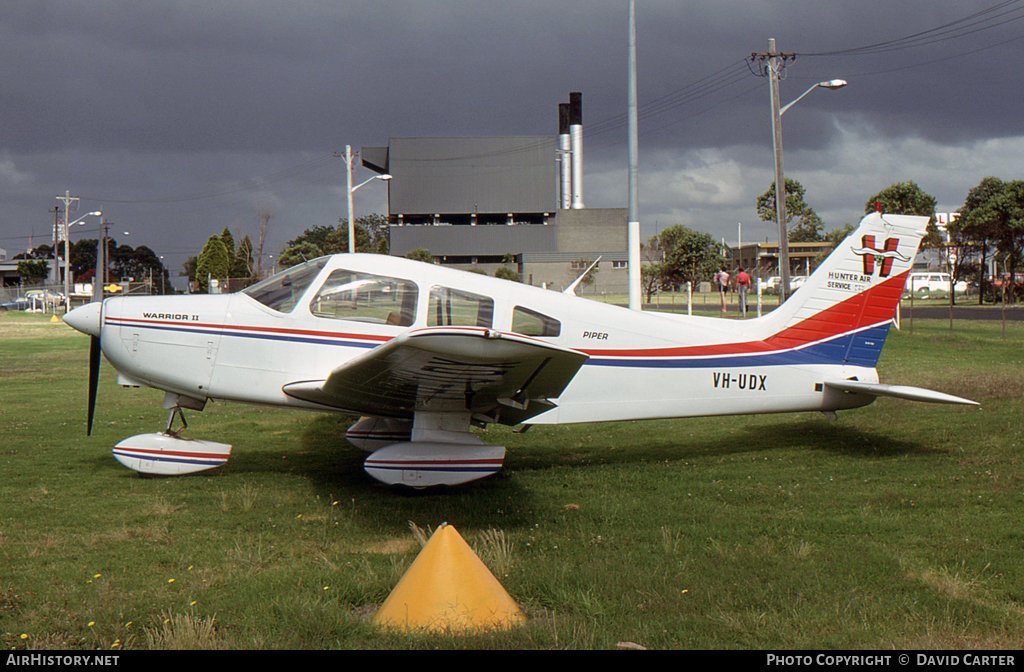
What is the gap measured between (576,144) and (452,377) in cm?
7964

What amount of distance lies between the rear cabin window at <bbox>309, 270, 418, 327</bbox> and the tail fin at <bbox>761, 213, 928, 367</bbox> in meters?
4.08

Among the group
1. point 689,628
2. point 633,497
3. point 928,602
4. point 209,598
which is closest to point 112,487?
point 209,598

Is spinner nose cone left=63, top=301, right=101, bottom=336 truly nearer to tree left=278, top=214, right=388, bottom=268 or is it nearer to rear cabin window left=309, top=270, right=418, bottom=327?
rear cabin window left=309, top=270, right=418, bottom=327

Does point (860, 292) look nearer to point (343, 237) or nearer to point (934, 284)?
point (934, 284)

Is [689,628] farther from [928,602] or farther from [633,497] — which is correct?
[633,497]

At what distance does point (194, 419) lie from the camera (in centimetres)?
1084

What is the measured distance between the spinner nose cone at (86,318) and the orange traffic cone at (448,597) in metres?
4.75

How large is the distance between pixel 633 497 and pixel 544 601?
8.21 feet

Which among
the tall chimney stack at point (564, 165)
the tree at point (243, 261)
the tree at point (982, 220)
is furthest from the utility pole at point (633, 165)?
the tall chimney stack at point (564, 165)

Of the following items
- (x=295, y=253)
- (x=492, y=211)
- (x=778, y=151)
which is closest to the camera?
(x=778, y=151)

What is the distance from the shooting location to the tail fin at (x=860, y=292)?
812cm

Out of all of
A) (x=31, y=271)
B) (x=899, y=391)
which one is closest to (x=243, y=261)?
(x=31, y=271)

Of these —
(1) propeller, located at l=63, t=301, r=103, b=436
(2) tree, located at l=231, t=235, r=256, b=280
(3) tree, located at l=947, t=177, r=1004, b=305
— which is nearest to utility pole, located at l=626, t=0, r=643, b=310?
(1) propeller, located at l=63, t=301, r=103, b=436

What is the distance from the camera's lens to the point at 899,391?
7309 millimetres
